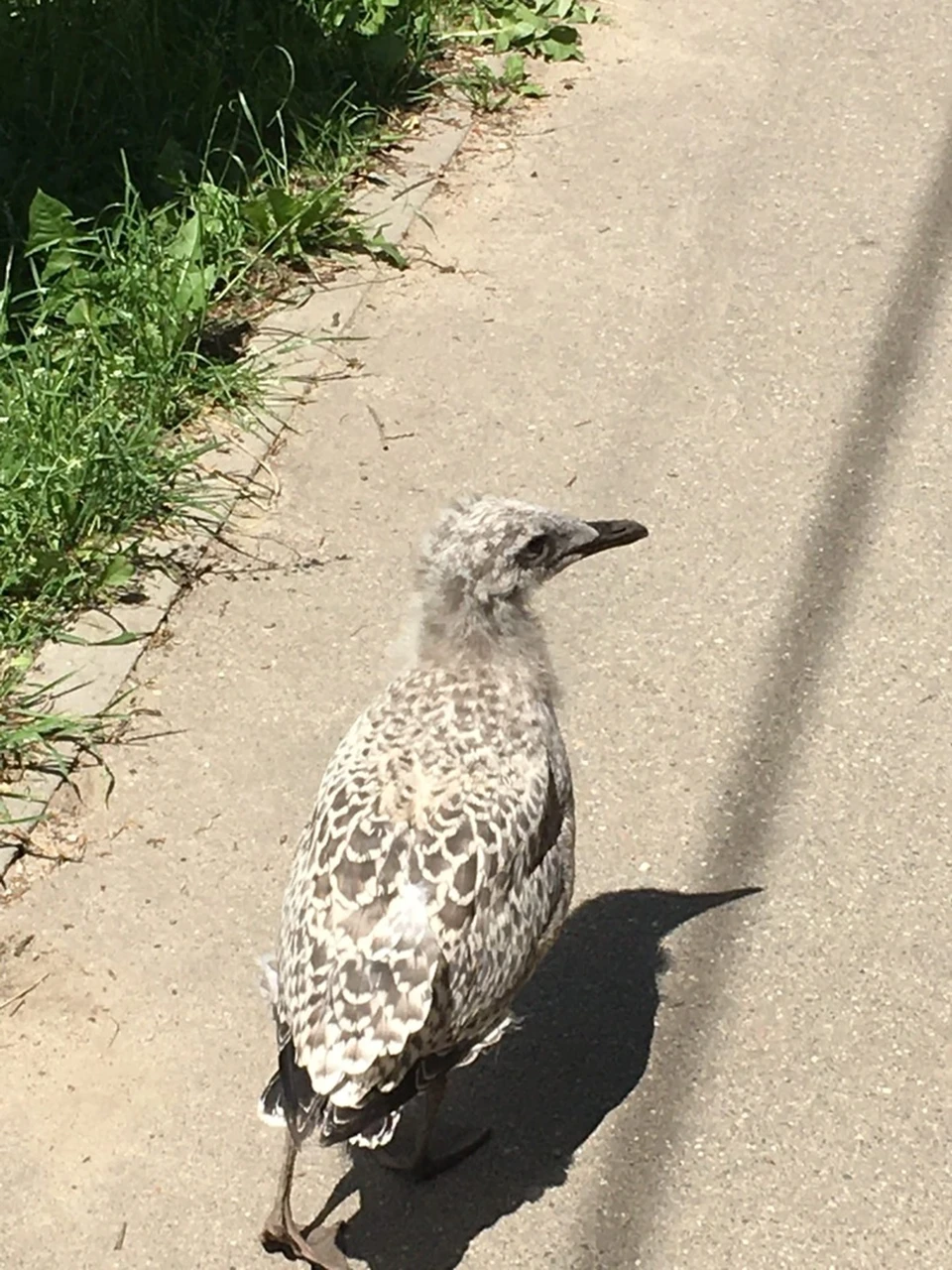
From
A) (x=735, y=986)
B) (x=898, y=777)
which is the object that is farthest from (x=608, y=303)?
(x=735, y=986)

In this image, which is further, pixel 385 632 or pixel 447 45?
pixel 447 45

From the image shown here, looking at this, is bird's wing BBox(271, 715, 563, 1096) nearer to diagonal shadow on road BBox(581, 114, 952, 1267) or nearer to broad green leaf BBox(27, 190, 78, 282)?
diagonal shadow on road BBox(581, 114, 952, 1267)

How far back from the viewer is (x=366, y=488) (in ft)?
20.8

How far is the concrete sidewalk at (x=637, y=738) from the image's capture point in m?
4.37

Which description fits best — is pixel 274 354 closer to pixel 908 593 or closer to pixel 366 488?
pixel 366 488

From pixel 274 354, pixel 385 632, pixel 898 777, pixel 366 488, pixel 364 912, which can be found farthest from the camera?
pixel 274 354

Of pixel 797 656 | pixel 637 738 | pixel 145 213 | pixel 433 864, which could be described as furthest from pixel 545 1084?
pixel 145 213

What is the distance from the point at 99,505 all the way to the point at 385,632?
992mm

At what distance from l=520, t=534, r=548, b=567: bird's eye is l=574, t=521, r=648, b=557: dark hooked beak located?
0.38 feet

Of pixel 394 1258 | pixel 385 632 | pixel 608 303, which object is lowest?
pixel 394 1258

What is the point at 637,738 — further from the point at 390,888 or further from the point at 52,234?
the point at 52,234

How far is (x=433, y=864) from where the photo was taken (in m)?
3.95

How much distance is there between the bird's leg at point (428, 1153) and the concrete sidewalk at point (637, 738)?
1.6 inches

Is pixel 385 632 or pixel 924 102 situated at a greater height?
pixel 924 102
